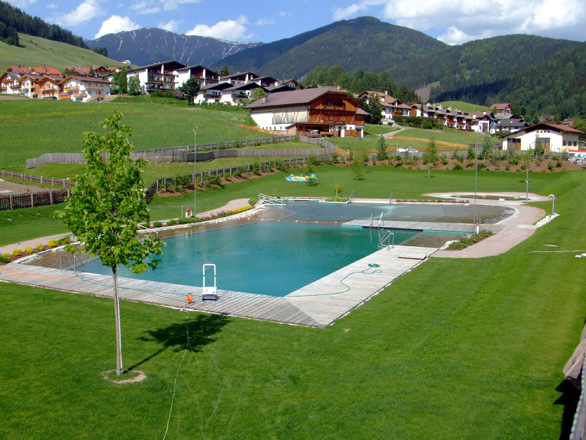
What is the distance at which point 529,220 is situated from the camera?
32.5m

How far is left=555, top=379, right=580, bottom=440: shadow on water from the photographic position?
8.13 meters

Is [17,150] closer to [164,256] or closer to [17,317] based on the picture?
[164,256]

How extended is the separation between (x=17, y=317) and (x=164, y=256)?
1198 cm

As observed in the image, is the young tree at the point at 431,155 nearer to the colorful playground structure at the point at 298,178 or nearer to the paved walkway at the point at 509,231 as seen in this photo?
the colorful playground structure at the point at 298,178

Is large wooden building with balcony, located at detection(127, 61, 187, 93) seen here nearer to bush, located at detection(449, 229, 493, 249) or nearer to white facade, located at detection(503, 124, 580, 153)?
white facade, located at detection(503, 124, 580, 153)

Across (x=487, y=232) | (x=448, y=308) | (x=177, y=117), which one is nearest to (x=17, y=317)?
(x=448, y=308)

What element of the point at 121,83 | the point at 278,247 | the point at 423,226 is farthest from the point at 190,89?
the point at 278,247

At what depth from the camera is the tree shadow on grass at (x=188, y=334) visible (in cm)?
1276

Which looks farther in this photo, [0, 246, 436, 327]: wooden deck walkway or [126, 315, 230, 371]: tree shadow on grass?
[0, 246, 436, 327]: wooden deck walkway

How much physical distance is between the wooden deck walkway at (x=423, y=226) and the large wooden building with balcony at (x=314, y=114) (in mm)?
53135

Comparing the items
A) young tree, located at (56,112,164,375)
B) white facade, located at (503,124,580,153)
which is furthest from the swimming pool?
white facade, located at (503,124,580,153)

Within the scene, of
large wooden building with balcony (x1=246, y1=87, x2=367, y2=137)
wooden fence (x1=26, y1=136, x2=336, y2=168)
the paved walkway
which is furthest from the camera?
large wooden building with balcony (x1=246, y1=87, x2=367, y2=137)

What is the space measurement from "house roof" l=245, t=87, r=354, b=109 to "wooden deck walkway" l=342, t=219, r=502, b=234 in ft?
184

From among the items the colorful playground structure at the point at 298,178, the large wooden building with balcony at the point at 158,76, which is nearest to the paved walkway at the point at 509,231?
the colorful playground structure at the point at 298,178
